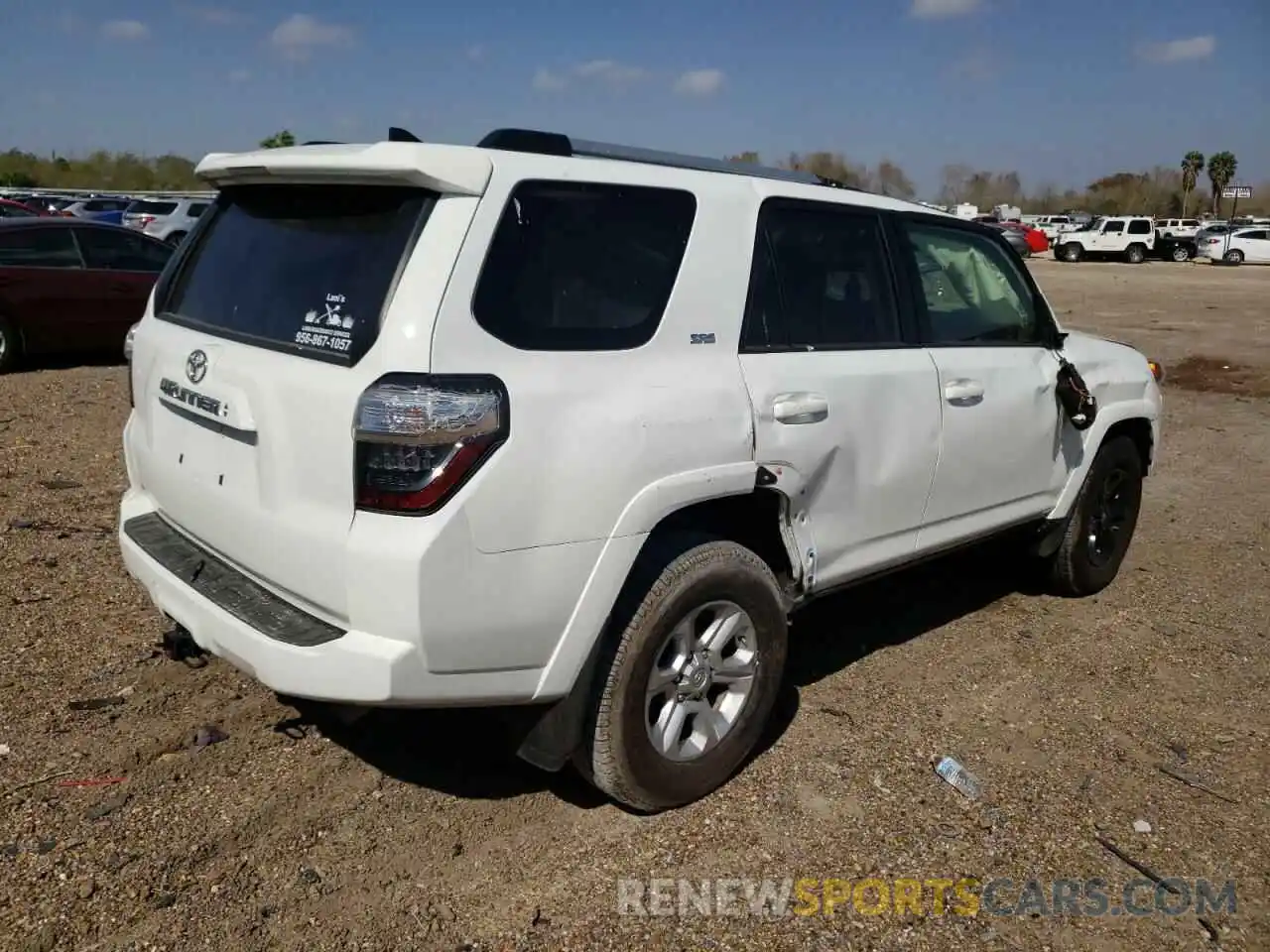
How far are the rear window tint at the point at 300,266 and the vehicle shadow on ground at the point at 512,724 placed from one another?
3.67 feet

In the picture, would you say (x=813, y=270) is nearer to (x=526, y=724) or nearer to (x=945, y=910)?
(x=526, y=724)

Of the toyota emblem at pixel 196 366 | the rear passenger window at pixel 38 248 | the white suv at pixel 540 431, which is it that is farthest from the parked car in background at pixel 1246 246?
the toyota emblem at pixel 196 366

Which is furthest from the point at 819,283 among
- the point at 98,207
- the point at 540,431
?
the point at 98,207

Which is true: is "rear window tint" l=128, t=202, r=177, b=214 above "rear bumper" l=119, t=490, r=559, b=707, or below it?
above

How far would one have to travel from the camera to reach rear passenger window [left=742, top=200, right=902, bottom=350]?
327cm

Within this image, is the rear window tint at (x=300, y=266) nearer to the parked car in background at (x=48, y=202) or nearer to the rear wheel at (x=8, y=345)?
the rear wheel at (x=8, y=345)

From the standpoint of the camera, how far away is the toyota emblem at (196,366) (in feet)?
9.52

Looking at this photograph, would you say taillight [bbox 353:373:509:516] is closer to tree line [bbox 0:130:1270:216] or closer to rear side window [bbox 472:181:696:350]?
rear side window [bbox 472:181:696:350]

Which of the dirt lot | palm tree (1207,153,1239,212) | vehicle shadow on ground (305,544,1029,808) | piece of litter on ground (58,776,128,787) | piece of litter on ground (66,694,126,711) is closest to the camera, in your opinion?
the dirt lot

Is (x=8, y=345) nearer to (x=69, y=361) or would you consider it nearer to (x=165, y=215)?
(x=69, y=361)

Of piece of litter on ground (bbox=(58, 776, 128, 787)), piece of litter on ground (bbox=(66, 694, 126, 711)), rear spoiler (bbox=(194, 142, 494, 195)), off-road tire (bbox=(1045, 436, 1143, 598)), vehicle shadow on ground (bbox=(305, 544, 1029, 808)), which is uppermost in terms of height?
rear spoiler (bbox=(194, 142, 494, 195))

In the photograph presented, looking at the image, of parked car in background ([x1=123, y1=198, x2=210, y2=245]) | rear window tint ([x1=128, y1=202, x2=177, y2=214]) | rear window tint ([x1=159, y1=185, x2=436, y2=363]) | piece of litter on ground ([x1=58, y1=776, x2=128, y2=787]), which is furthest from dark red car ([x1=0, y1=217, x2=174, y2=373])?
rear window tint ([x1=128, y1=202, x2=177, y2=214])

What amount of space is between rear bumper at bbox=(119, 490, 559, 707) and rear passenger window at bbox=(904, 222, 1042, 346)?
2254 millimetres

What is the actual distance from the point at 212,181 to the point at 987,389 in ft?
9.45
